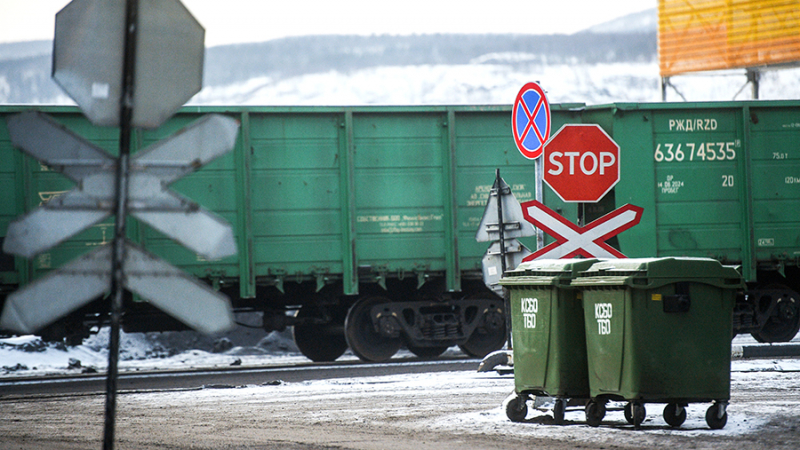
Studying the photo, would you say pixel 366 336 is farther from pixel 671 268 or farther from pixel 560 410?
pixel 671 268

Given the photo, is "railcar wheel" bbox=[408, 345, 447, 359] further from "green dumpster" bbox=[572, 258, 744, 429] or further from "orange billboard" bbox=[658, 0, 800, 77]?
"orange billboard" bbox=[658, 0, 800, 77]

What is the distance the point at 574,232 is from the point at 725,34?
20528 mm

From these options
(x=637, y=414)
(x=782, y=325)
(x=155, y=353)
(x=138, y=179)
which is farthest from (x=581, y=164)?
(x=155, y=353)

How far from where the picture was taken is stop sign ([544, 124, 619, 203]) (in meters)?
8.56

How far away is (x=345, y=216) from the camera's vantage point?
42.0ft

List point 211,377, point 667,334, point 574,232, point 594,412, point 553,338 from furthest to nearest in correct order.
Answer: point 211,377 → point 574,232 → point 553,338 → point 594,412 → point 667,334

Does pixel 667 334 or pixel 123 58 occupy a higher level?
pixel 123 58

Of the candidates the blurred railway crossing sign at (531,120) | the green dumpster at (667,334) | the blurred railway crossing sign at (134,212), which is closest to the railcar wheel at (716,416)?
the green dumpster at (667,334)

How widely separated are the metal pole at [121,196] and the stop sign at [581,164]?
4.92m

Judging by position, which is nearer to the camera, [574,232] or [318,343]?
[574,232]

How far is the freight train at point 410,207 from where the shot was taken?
A: 12.5 m

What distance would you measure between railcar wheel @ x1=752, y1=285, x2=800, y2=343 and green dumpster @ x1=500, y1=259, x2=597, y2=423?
25.5ft

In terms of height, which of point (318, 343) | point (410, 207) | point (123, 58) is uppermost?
point (123, 58)

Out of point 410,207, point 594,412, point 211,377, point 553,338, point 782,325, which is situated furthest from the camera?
point 782,325
